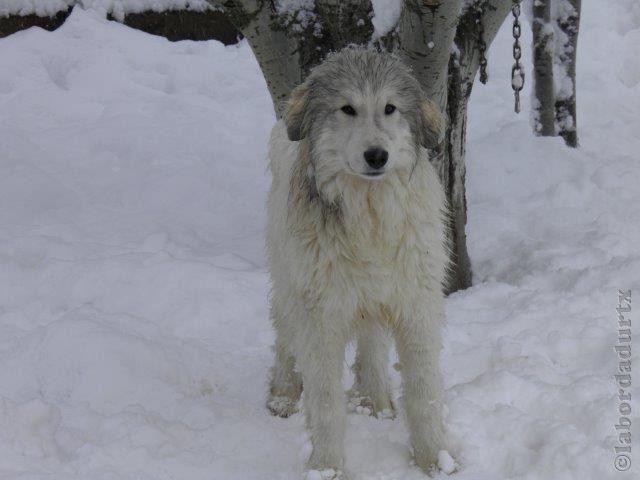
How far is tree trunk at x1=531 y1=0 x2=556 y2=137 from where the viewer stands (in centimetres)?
758

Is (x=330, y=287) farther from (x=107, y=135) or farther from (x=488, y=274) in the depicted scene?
(x=107, y=135)

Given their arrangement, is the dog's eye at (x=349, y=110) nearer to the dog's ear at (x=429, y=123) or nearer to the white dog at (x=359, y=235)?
the white dog at (x=359, y=235)

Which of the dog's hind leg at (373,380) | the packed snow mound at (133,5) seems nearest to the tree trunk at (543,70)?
the packed snow mound at (133,5)

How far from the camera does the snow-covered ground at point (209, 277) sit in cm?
368

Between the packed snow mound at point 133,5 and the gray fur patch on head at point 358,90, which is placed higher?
the packed snow mound at point 133,5

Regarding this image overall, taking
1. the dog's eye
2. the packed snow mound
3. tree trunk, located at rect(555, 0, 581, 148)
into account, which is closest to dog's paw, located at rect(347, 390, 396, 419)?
the dog's eye

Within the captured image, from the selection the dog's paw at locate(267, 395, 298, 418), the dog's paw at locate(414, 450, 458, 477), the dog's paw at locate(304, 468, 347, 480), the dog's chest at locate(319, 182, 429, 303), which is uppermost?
the dog's chest at locate(319, 182, 429, 303)

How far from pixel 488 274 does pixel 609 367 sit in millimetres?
1576

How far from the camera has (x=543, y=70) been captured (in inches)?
305

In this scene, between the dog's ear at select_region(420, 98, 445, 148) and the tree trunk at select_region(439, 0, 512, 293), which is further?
the tree trunk at select_region(439, 0, 512, 293)

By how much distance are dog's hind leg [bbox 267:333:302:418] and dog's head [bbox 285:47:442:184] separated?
4.02 ft

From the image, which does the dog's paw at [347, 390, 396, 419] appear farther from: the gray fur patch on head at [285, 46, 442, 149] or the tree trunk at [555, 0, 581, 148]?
the tree trunk at [555, 0, 581, 148]

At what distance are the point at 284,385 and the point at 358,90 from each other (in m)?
1.70

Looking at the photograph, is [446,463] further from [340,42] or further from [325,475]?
[340,42]
